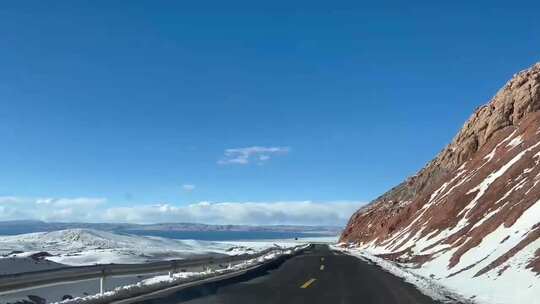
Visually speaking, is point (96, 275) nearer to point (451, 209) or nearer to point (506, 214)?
point (506, 214)

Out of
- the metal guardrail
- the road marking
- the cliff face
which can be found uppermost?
the cliff face

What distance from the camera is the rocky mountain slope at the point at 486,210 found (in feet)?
68.6

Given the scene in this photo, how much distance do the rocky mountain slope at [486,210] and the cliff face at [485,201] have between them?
0.25 ft

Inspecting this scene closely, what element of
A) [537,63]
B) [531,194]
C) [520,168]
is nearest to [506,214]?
[531,194]

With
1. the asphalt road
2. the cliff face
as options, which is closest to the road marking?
the asphalt road

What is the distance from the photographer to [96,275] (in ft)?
56.9

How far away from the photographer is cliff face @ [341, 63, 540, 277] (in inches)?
1005

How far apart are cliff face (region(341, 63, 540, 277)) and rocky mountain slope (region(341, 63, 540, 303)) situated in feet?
0.25

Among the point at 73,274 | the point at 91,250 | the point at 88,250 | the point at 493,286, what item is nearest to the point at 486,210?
the point at 493,286

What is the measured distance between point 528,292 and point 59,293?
1601 centimetres

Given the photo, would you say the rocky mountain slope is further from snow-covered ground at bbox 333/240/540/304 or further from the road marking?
the road marking

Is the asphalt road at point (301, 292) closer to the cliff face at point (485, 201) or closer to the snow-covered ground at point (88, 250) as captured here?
the cliff face at point (485, 201)

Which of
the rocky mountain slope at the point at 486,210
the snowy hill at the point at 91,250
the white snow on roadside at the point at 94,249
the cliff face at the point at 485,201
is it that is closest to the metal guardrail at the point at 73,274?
the rocky mountain slope at the point at 486,210

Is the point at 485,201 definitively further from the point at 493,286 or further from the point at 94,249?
the point at 94,249
